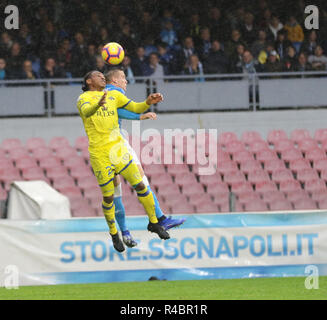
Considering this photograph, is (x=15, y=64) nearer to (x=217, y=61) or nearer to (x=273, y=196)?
(x=217, y=61)

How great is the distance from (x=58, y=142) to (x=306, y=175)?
4.69m

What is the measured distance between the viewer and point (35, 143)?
16.8 metres

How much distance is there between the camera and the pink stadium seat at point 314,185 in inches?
631

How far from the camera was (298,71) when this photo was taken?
18109 mm

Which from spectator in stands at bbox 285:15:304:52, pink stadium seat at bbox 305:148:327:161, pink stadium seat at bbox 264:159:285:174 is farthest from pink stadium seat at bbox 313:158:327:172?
spectator in stands at bbox 285:15:304:52

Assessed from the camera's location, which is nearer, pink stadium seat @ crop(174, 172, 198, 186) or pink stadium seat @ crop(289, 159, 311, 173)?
pink stadium seat @ crop(174, 172, 198, 186)

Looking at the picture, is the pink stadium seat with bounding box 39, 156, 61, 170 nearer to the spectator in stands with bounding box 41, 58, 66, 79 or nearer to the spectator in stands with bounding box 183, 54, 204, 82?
the spectator in stands with bounding box 41, 58, 66, 79

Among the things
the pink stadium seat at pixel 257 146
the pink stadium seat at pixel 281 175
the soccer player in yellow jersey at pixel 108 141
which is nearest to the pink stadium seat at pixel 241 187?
the pink stadium seat at pixel 281 175

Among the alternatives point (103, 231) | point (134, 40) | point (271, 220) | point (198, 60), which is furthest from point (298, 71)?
point (103, 231)

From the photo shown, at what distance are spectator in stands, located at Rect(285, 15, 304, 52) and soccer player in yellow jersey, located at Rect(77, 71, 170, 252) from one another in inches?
419

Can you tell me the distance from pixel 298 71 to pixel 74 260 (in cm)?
691

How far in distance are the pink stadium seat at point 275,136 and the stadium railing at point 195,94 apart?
704 mm

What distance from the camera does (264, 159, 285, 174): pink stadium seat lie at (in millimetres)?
16281
